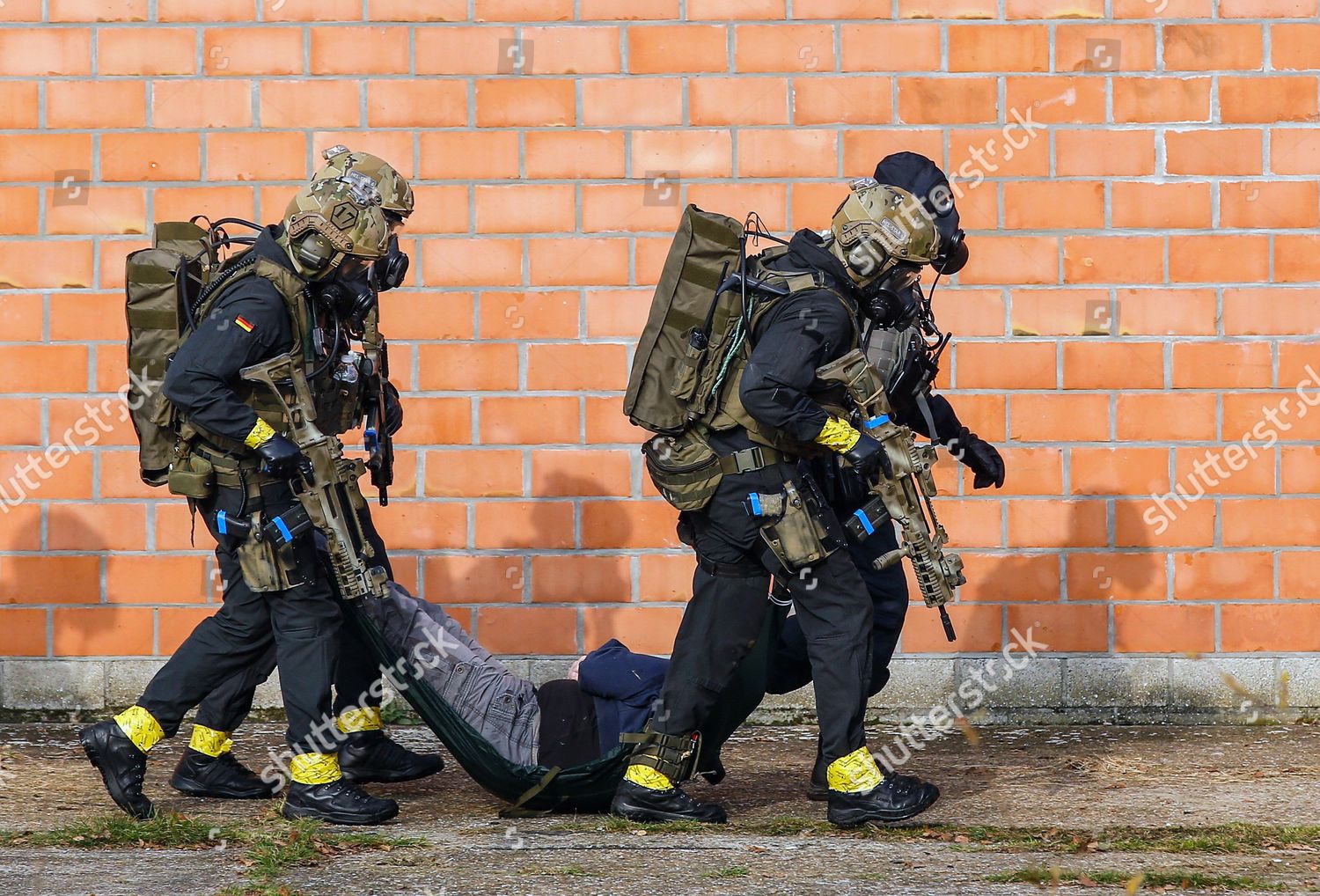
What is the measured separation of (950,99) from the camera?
5.96 m

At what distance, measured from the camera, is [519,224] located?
6.02 meters

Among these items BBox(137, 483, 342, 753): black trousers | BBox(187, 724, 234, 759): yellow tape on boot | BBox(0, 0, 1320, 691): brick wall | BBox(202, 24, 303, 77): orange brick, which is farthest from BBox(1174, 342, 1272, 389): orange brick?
BBox(187, 724, 234, 759): yellow tape on boot

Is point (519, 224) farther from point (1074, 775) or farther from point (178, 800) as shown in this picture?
point (1074, 775)

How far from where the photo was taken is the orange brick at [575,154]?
601 cm

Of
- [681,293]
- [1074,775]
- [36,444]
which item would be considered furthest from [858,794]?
[36,444]

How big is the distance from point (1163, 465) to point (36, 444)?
14.5ft

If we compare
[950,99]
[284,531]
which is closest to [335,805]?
[284,531]

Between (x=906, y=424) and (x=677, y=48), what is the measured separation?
186 centimetres

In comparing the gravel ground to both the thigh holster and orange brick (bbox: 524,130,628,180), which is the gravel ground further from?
orange brick (bbox: 524,130,628,180)

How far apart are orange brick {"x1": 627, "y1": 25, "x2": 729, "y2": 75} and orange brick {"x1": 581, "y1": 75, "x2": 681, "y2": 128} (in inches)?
2.1

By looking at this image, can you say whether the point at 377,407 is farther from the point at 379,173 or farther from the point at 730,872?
the point at 730,872

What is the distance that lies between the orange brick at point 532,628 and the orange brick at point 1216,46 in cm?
318

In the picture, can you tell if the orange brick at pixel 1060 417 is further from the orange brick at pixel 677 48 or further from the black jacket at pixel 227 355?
the black jacket at pixel 227 355

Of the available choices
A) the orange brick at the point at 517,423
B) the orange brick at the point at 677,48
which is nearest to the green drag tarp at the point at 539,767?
the orange brick at the point at 517,423
